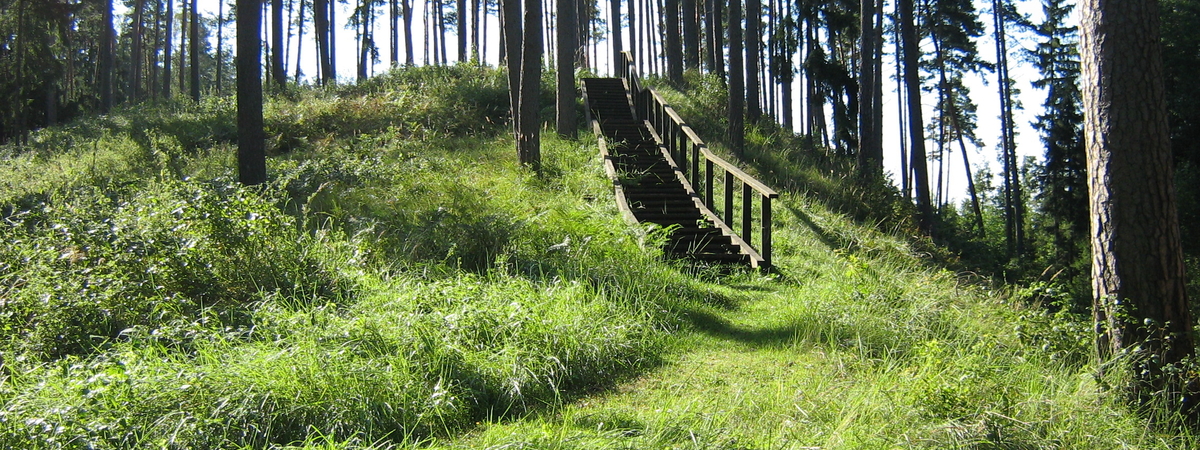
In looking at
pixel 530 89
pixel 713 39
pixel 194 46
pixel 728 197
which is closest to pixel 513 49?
pixel 530 89

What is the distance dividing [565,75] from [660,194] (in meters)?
5.03

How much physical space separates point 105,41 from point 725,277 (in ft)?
103

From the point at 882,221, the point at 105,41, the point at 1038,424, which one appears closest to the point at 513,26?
the point at 882,221

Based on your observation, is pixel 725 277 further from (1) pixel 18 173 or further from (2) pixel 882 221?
(1) pixel 18 173

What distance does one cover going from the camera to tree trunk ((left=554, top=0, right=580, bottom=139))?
605 inches

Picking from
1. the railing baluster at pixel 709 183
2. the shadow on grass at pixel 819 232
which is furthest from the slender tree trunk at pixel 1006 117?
the railing baluster at pixel 709 183

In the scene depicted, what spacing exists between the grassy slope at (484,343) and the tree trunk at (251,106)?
288cm

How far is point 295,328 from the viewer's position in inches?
213

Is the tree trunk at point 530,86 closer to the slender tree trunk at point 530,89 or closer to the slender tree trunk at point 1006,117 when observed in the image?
the slender tree trunk at point 530,89

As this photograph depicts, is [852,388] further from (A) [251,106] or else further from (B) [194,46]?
(B) [194,46]

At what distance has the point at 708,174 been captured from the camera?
35.2ft

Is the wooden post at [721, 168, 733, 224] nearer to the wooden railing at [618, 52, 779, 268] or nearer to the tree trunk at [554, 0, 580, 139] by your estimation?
the wooden railing at [618, 52, 779, 268]

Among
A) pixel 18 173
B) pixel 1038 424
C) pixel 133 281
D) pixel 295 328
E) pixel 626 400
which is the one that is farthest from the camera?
pixel 18 173

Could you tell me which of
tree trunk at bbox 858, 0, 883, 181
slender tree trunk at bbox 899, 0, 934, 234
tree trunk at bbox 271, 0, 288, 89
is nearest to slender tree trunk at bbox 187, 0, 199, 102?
tree trunk at bbox 271, 0, 288, 89
